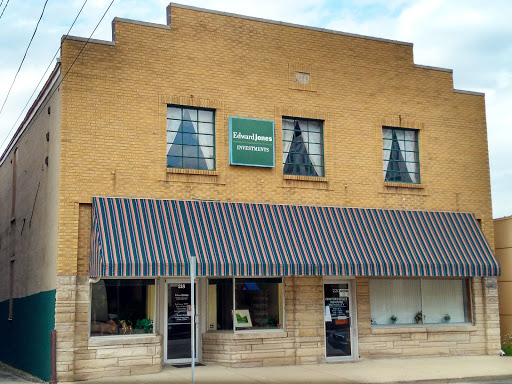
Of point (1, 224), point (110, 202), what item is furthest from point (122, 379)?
point (1, 224)

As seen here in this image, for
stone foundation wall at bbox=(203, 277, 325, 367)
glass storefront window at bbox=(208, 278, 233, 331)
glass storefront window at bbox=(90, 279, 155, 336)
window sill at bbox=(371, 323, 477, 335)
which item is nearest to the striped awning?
glass storefront window at bbox=(90, 279, 155, 336)

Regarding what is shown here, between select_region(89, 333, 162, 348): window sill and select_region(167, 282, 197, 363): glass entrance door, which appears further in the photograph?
select_region(167, 282, 197, 363): glass entrance door

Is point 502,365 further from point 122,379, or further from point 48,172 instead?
point 48,172

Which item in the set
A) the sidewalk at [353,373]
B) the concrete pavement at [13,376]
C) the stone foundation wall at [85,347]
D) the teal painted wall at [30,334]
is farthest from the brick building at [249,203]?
the sidewalk at [353,373]

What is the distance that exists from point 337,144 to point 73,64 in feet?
24.2

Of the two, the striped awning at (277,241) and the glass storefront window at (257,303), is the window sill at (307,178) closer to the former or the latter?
the striped awning at (277,241)

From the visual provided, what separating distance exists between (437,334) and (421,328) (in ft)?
1.87

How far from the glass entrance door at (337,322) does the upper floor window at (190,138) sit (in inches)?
188

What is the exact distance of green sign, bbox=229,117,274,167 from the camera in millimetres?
17781

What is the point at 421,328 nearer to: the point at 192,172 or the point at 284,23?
the point at 192,172

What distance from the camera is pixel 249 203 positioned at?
17.7 meters

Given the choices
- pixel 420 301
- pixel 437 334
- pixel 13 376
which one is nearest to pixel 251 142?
pixel 420 301

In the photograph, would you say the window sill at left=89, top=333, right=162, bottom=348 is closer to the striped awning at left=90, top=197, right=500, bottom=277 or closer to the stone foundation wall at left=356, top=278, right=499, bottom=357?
the striped awning at left=90, top=197, right=500, bottom=277

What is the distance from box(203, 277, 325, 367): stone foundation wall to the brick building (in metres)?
0.05
